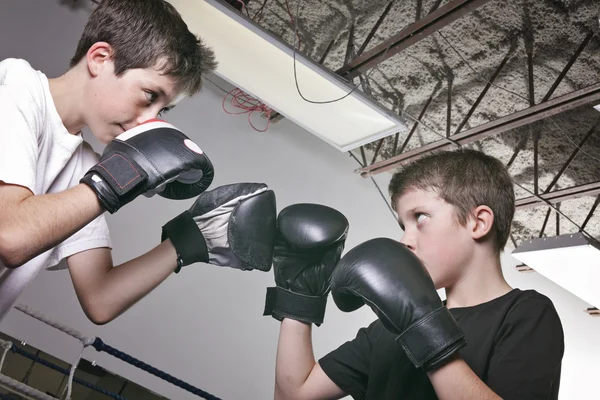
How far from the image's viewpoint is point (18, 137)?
131 centimetres

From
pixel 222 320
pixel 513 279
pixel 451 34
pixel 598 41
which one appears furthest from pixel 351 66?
pixel 513 279

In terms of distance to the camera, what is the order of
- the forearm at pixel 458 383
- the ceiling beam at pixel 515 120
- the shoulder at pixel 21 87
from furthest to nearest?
the ceiling beam at pixel 515 120
the shoulder at pixel 21 87
the forearm at pixel 458 383

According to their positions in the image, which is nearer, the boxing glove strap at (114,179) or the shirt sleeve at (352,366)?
the boxing glove strap at (114,179)

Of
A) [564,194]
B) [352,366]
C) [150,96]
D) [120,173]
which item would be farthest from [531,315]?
[564,194]

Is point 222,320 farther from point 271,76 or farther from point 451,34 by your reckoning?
point 451,34

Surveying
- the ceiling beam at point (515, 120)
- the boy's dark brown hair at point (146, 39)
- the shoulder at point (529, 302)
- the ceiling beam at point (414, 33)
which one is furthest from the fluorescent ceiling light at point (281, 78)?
the shoulder at point (529, 302)

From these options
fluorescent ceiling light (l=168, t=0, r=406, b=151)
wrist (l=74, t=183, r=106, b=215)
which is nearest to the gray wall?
fluorescent ceiling light (l=168, t=0, r=406, b=151)

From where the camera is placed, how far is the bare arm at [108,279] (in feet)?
5.28

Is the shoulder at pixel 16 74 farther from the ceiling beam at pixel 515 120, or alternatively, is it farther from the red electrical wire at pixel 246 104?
the red electrical wire at pixel 246 104

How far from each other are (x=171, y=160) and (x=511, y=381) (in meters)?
0.79

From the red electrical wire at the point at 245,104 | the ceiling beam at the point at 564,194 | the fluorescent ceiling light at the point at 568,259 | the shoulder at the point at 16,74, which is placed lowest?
the shoulder at the point at 16,74

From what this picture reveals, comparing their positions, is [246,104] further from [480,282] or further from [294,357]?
[480,282]

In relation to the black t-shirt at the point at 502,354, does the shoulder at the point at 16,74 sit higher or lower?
higher

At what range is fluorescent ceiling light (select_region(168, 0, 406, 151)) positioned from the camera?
3.38m
